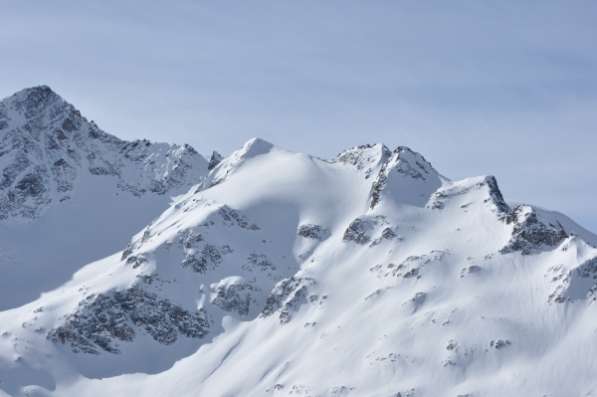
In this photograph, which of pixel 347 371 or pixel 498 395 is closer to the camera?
pixel 498 395

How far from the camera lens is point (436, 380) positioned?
19250cm

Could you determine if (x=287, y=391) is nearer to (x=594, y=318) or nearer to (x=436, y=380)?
(x=436, y=380)

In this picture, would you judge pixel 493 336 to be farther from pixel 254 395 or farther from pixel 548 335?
pixel 254 395

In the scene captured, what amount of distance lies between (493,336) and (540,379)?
1290cm

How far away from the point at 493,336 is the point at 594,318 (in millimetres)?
17330

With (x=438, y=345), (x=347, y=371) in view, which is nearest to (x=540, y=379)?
(x=438, y=345)

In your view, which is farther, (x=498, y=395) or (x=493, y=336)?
(x=493, y=336)

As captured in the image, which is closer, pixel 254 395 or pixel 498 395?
pixel 498 395

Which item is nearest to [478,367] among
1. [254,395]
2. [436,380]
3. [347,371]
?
[436,380]

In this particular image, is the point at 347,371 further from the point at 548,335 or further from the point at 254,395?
the point at 548,335

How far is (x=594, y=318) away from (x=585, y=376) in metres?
14.5

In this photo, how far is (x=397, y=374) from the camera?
19588 centimetres

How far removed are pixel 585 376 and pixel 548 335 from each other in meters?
12.6

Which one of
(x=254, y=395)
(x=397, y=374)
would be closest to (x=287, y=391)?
(x=254, y=395)
